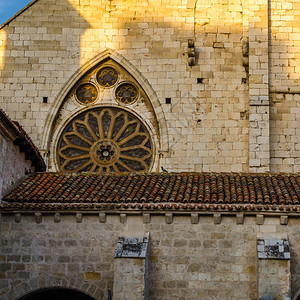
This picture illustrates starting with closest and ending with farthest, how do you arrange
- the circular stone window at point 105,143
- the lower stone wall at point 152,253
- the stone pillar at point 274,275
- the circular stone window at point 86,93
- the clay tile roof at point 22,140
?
the stone pillar at point 274,275 < the lower stone wall at point 152,253 < the clay tile roof at point 22,140 < the circular stone window at point 105,143 < the circular stone window at point 86,93

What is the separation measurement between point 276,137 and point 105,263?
9.12 meters

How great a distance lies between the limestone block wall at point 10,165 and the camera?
19.1 metres

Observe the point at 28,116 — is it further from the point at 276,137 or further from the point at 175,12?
the point at 276,137

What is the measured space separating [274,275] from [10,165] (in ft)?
23.2

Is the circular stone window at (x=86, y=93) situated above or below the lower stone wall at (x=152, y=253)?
above

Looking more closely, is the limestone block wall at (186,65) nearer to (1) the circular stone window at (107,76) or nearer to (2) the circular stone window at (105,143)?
(1) the circular stone window at (107,76)

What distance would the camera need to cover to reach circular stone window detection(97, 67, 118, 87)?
87.1 ft

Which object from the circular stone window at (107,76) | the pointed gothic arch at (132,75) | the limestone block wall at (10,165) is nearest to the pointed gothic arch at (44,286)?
the limestone block wall at (10,165)

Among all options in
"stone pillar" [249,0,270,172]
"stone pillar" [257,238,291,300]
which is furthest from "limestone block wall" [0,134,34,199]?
"stone pillar" [249,0,270,172]

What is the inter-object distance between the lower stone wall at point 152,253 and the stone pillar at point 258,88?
6.78 meters

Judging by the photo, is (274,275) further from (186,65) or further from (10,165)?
(186,65)

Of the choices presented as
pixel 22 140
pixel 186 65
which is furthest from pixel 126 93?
pixel 22 140

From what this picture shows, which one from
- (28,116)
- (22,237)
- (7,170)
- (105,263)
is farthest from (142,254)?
(28,116)

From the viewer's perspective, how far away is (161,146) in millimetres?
25422
